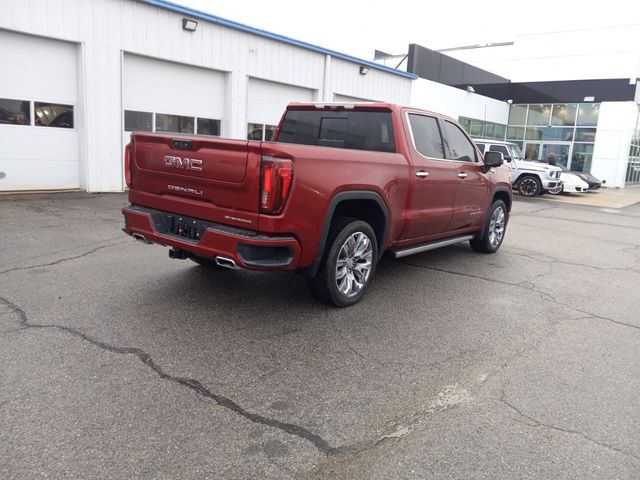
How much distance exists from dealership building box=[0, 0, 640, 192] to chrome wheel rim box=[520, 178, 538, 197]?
6443 mm

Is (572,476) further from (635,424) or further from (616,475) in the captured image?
(635,424)

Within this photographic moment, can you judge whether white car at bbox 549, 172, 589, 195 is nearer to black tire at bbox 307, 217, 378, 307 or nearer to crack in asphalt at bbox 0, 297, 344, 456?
black tire at bbox 307, 217, 378, 307

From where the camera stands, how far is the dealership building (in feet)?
35.7

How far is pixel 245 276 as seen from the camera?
585 cm

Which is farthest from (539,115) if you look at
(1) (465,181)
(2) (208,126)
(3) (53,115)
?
(1) (465,181)

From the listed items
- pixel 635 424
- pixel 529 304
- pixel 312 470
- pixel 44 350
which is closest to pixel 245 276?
pixel 44 350

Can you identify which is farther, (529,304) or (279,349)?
(529,304)

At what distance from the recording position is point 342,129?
5742 millimetres

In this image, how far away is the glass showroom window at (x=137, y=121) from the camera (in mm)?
12594

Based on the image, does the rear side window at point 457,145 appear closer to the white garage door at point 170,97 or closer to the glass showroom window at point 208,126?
the white garage door at point 170,97

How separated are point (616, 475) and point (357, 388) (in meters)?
1.50

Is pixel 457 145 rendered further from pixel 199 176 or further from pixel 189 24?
pixel 189 24

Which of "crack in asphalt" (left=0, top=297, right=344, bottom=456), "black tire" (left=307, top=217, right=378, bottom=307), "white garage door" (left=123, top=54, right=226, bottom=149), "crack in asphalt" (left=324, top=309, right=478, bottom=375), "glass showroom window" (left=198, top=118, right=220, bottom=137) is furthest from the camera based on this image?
"glass showroom window" (left=198, top=118, right=220, bottom=137)

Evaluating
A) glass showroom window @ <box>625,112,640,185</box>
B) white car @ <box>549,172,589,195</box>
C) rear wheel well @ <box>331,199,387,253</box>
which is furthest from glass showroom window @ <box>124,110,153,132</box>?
glass showroom window @ <box>625,112,640,185</box>
